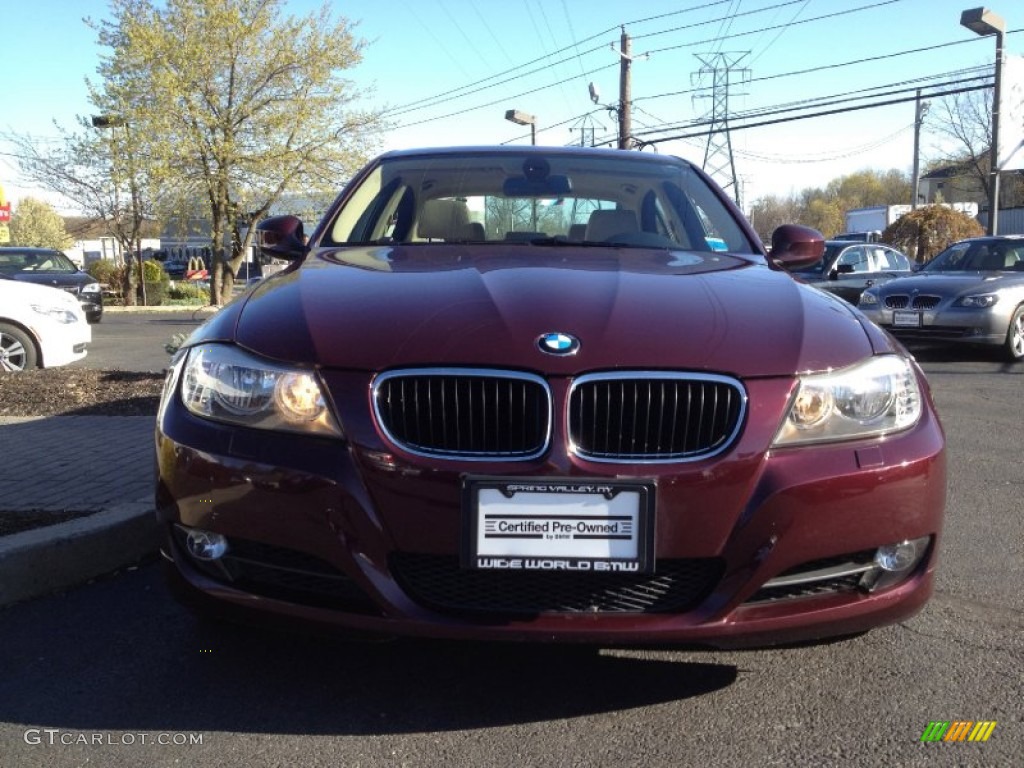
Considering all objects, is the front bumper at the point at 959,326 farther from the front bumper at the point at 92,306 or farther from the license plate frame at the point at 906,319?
the front bumper at the point at 92,306

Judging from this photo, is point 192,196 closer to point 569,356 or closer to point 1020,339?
point 1020,339

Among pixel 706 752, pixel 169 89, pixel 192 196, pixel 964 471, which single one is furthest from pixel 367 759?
pixel 192 196

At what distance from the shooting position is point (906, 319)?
11.8 metres

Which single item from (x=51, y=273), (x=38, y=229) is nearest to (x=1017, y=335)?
(x=51, y=273)

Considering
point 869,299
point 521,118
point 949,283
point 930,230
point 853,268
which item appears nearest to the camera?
point 949,283

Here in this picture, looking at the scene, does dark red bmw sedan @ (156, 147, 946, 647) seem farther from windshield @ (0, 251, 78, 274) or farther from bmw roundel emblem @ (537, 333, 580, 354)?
windshield @ (0, 251, 78, 274)

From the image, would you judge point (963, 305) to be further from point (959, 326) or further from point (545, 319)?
point (545, 319)

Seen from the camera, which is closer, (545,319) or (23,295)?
(545,319)

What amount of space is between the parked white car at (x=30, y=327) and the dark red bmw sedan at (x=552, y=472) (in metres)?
7.12

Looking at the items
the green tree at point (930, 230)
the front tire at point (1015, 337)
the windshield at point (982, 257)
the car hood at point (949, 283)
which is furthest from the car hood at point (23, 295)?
the green tree at point (930, 230)

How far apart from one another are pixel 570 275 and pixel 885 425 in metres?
1.03

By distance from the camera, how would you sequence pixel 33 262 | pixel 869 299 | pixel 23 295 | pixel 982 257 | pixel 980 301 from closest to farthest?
1. pixel 23 295
2. pixel 980 301
3. pixel 869 299
4. pixel 982 257
5. pixel 33 262

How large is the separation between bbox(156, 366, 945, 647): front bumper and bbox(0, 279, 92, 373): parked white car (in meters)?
7.34

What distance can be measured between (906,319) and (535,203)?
8.97 meters
